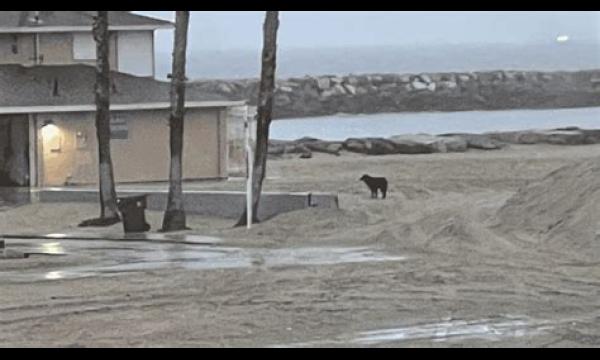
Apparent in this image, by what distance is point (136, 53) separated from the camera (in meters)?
36.6

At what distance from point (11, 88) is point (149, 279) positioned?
19.2 metres

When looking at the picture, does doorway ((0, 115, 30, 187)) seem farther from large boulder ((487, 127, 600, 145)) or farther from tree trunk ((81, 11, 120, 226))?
large boulder ((487, 127, 600, 145))

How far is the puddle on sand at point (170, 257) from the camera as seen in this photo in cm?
1625

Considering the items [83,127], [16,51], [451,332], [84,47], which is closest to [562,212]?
[451,332]

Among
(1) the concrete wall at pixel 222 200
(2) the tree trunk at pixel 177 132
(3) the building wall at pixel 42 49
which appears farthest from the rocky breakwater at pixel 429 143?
(2) the tree trunk at pixel 177 132

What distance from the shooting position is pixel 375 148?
154ft

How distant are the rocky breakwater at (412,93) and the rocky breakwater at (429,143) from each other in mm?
27763

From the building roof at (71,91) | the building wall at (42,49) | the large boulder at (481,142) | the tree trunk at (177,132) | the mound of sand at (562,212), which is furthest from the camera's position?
the large boulder at (481,142)

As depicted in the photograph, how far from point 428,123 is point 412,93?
58.6 ft

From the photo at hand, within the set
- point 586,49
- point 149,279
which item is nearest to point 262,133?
point 149,279

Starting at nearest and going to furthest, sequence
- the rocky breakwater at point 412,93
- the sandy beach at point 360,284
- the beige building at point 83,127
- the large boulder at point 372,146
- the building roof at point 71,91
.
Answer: the sandy beach at point 360,284
the beige building at point 83,127
the building roof at point 71,91
the large boulder at point 372,146
the rocky breakwater at point 412,93

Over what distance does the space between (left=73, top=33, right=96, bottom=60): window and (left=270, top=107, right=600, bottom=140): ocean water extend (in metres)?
20.9

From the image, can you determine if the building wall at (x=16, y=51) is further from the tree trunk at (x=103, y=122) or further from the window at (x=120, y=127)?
the tree trunk at (x=103, y=122)
